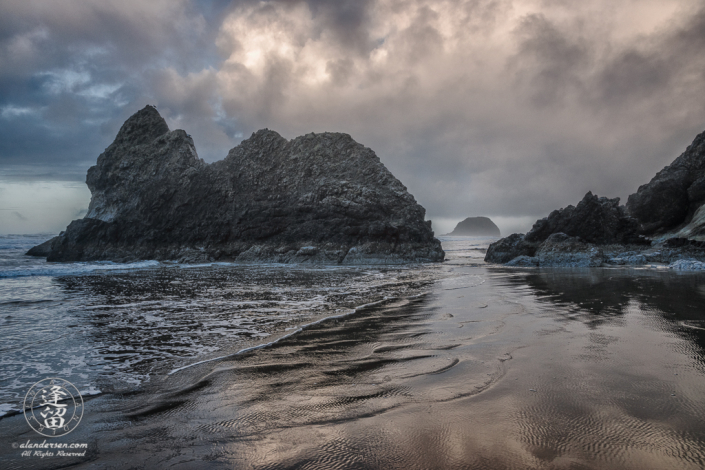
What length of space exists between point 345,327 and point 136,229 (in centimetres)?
4278

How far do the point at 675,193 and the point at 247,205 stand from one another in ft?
148

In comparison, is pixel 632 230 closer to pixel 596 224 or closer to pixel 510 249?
pixel 596 224

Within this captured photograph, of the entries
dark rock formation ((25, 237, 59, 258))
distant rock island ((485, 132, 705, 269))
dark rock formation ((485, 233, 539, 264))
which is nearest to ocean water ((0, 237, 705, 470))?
distant rock island ((485, 132, 705, 269))

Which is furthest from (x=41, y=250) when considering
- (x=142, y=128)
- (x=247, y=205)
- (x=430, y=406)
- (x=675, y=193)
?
(x=675, y=193)

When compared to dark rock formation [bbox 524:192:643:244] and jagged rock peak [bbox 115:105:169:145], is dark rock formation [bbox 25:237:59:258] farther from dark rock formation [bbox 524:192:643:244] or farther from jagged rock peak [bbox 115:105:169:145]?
dark rock formation [bbox 524:192:643:244]

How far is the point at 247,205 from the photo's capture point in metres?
41.4

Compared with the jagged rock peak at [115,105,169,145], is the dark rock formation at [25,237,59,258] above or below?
below

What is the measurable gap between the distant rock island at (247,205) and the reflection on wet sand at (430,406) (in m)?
29.0

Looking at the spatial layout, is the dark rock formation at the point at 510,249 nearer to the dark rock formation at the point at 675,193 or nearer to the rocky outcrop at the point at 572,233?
the rocky outcrop at the point at 572,233

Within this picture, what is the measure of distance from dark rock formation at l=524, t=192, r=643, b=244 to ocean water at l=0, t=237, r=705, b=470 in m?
25.4

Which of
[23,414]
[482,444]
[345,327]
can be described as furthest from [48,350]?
[482,444]

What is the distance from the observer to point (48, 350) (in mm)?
5746

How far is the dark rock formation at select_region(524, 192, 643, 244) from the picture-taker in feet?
103

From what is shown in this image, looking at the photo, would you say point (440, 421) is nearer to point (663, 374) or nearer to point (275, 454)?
point (275, 454)
